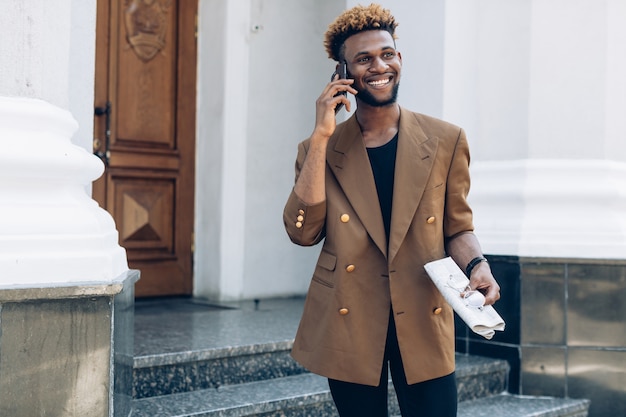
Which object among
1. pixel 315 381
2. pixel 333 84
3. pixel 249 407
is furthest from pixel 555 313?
pixel 333 84

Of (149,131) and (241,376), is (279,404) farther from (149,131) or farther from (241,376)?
(149,131)

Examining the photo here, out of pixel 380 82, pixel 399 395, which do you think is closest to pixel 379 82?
pixel 380 82

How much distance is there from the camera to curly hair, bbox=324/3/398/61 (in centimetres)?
228

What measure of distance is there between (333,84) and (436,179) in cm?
42

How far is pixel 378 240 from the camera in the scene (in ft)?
7.38

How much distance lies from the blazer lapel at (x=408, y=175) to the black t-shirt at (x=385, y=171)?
0.04 metres

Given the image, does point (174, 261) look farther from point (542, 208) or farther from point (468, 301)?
point (468, 301)

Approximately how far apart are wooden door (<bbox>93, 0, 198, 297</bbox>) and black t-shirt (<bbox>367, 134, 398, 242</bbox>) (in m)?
3.40

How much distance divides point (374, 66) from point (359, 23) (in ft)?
0.48

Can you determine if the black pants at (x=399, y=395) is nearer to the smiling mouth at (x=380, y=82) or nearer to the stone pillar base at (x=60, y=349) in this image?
the smiling mouth at (x=380, y=82)

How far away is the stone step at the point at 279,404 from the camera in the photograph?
3.43 metres

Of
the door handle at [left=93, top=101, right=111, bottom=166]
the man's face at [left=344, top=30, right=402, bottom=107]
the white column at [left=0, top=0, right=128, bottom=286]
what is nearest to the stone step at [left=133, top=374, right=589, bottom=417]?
the white column at [left=0, top=0, right=128, bottom=286]

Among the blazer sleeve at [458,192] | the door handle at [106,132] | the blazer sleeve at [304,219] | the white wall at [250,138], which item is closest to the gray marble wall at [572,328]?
the white wall at [250,138]

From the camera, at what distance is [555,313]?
456cm
